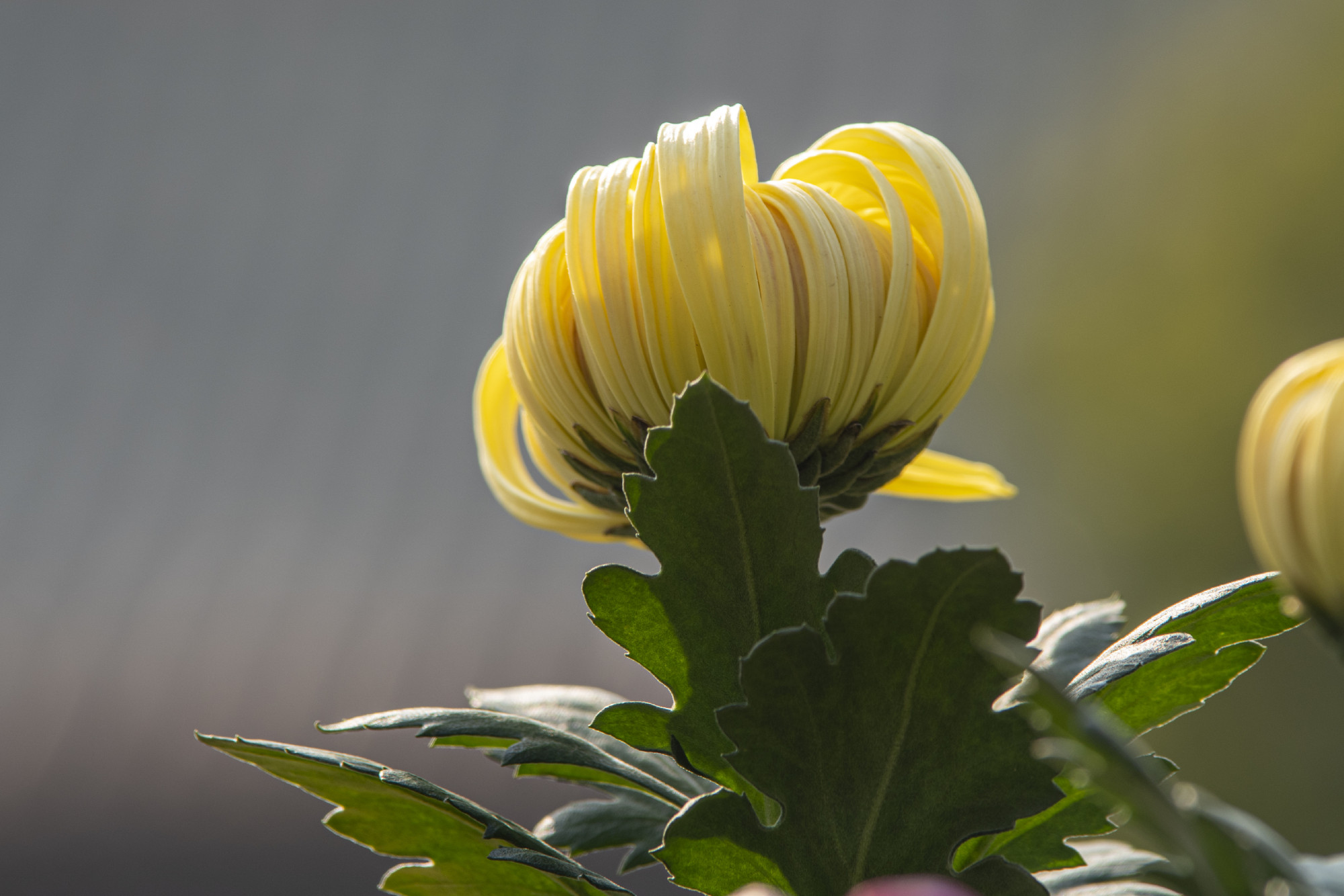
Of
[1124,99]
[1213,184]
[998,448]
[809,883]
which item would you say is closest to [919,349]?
[809,883]

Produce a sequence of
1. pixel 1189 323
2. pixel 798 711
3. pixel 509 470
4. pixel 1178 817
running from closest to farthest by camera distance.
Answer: pixel 1178 817, pixel 798 711, pixel 509 470, pixel 1189 323

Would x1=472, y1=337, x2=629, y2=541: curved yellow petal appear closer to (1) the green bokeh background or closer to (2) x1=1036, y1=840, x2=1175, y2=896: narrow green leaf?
(2) x1=1036, y1=840, x2=1175, y2=896: narrow green leaf

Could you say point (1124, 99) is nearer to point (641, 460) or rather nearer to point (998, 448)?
point (998, 448)

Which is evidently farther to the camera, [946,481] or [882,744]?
[946,481]

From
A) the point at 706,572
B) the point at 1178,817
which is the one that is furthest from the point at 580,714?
the point at 1178,817

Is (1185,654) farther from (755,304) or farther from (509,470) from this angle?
(509,470)

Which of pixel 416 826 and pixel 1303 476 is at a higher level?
pixel 1303 476

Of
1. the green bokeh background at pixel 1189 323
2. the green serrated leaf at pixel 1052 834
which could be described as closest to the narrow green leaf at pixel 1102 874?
the green serrated leaf at pixel 1052 834
